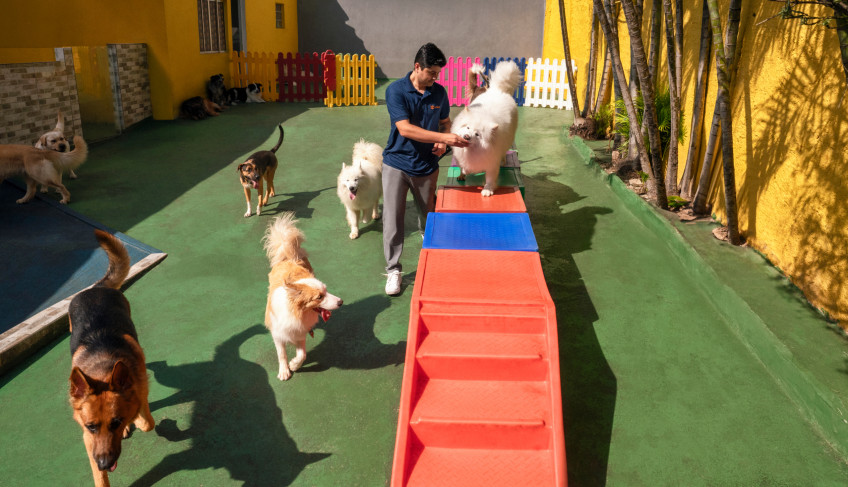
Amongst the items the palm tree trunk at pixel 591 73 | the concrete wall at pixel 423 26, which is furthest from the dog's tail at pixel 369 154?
the concrete wall at pixel 423 26

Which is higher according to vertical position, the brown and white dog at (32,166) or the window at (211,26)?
the window at (211,26)

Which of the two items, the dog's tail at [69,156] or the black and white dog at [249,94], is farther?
the black and white dog at [249,94]

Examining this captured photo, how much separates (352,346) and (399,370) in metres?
0.54

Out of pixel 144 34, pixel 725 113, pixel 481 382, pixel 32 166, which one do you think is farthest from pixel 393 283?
pixel 144 34

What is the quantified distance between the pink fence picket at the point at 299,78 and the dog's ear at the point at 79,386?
1515 cm

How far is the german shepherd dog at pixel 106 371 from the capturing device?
111 inches

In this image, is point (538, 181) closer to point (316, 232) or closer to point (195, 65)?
point (316, 232)

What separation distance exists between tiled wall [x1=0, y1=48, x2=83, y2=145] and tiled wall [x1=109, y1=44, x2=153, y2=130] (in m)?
1.16

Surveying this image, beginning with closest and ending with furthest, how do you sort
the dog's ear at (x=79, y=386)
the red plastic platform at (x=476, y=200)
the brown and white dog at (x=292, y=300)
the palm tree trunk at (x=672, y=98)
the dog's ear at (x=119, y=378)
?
the dog's ear at (x=79, y=386)
the dog's ear at (x=119, y=378)
the brown and white dog at (x=292, y=300)
the red plastic platform at (x=476, y=200)
the palm tree trunk at (x=672, y=98)

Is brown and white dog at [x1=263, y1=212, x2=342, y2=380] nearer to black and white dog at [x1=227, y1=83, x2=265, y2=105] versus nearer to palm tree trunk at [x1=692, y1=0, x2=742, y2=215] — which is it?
palm tree trunk at [x1=692, y1=0, x2=742, y2=215]

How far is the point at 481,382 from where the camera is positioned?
148 inches

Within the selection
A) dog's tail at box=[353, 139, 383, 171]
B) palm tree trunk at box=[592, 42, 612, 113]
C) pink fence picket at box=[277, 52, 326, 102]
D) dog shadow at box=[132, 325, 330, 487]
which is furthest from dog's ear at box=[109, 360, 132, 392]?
pink fence picket at box=[277, 52, 326, 102]

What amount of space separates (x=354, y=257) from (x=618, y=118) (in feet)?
18.5

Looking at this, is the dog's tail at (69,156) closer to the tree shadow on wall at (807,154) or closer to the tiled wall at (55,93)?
the tiled wall at (55,93)
